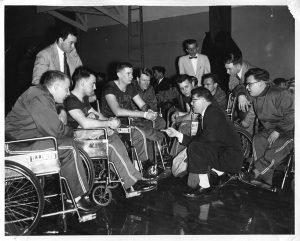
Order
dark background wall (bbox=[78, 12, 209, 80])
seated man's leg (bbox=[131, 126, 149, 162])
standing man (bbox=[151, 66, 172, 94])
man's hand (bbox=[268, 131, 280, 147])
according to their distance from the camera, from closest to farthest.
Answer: man's hand (bbox=[268, 131, 280, 147])
seated man's leg (bbox=[131, 126, 149, 162])
standing man (bbox=[151, 66, 172, 94])
dark background wall (bbox=[78, 12, 209, 80])

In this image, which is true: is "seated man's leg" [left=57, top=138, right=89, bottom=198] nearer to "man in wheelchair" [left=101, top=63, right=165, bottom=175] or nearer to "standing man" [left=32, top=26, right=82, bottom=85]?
"man in wheelchair" [left=101, top=63, right=165, bottom=175]

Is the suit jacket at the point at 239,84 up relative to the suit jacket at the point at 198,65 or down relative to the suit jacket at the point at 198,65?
down

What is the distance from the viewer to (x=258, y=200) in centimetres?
271

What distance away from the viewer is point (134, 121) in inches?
139

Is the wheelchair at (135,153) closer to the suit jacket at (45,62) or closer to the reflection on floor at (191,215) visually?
the reflection on floor at (191,215)

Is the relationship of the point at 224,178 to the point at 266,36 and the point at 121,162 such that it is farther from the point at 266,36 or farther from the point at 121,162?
the point at 266,36

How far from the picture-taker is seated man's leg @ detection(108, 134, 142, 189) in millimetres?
2705

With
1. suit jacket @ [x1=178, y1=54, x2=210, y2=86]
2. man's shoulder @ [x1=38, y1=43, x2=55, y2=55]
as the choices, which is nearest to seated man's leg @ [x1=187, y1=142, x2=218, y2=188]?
man's shoulder @ [x1=38, y1=43, x2=55, y2=55]

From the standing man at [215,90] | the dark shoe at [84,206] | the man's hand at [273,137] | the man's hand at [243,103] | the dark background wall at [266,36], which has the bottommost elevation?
the dark shoe at [84,206]

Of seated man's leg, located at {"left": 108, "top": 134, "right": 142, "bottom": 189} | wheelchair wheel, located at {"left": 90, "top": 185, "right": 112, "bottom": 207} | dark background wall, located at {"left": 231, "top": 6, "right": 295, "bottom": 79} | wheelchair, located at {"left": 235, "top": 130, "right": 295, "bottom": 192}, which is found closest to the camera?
wheelchair wheel, located at {"left": 90, "top": 185, "right": 112, "bottom": 207}

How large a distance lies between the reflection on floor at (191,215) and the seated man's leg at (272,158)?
180mm

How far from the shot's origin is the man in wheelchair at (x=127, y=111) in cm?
325

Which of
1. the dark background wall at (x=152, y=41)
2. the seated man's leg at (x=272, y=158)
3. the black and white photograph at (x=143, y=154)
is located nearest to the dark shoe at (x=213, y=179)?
the black and white photograph at (x=143, y=154)

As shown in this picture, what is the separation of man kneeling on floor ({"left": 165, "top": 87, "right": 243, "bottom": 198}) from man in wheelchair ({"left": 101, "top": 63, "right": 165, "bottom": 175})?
23.1 inches
